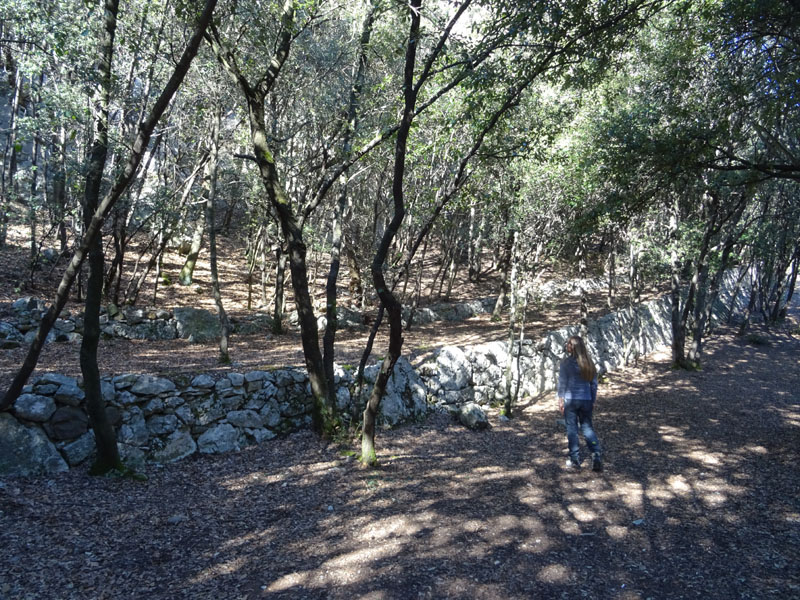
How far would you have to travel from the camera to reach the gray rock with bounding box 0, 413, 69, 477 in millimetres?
5164

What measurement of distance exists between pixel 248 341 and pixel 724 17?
11.7 metres

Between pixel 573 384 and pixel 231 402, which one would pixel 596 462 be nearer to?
pixel 573 384

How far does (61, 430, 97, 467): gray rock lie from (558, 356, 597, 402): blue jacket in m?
5.98

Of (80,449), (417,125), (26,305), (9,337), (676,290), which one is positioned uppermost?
(417,125)

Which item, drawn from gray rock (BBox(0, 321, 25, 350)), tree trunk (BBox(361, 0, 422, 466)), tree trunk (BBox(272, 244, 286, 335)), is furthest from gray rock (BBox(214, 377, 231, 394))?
tree trunk (BBox(272, 244, 286, 335))

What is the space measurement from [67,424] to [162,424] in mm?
1137

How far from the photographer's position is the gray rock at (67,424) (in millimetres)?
5621

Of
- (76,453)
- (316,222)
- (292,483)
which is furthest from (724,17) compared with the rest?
(316,222)

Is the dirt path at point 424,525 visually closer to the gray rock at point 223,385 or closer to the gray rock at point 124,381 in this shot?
the gray rock at point 223,385

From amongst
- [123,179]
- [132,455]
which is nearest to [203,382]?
[132,455]

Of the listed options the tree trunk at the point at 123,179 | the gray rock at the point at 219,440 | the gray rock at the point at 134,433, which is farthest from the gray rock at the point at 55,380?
the gray rock at the point at 219,440

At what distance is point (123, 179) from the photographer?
482 cm

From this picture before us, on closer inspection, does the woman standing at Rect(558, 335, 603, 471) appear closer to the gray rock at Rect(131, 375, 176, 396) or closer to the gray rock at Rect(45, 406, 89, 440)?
the gray rock at Rect(131, 375, 176, 396)

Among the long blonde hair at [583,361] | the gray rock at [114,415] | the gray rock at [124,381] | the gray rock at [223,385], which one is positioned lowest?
the gray rock at [114,415]
